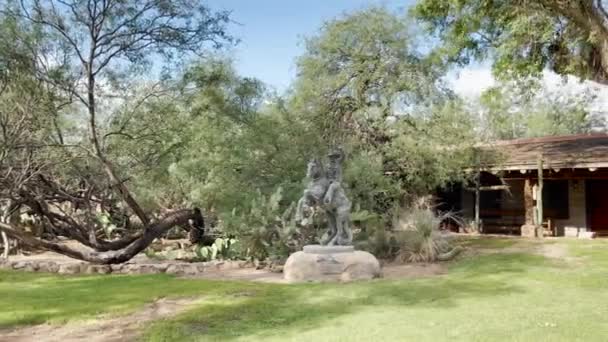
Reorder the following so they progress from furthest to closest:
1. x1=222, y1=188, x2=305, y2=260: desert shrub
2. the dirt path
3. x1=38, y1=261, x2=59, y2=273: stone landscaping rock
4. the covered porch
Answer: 1. the covered porch
2. x1=222, y1=188, x2=305, y2=260: desert shrub
3. x1=38, y1=261, x2=59, y2=273: stone landscaping rock
4. the dirt path

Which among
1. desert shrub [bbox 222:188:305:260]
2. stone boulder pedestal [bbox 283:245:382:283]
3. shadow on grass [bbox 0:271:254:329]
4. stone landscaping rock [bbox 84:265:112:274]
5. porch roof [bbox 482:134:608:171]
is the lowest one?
shadow on grass [bbox 0:271:254:329]

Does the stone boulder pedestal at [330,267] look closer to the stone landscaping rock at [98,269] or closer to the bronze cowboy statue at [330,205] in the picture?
the bronze cowboy statue at [330,205]

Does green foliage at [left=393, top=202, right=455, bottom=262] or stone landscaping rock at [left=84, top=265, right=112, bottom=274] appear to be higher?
green foliage at [left=393, top=202, right=455, bottom=262]

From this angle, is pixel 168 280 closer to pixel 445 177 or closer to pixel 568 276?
pixel 568 276

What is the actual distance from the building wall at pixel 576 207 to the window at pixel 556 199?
0.15 meters

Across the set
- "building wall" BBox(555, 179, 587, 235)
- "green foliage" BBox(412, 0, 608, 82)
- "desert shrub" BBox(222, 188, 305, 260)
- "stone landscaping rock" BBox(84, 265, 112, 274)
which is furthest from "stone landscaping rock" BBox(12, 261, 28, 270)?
"building wall" BBox(555, 179, 587, 235)

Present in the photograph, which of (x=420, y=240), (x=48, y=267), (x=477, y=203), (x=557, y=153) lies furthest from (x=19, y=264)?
(x=557, y=153)

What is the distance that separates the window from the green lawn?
8635 millimetres

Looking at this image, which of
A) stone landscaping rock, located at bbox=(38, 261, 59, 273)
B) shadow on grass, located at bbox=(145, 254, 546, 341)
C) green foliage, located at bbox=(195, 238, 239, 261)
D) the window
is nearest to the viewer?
shadow on grass, located at bbox=(145, 254, 546, 341)

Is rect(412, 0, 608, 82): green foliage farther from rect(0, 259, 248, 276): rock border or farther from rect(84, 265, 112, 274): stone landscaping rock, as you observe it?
rect(84, 265, 112, 274): stone landscaping rock

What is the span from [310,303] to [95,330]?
2.74 m

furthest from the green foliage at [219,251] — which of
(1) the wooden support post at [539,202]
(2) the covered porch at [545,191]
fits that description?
(1) the wooden support post at [539,202]

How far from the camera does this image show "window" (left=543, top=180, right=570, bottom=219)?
18.8 m

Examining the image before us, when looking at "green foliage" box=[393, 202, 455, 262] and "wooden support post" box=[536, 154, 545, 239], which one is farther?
"wooden support post" box=[536, 154, 545, 239]
